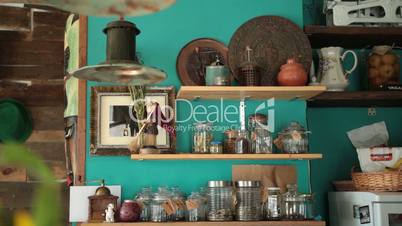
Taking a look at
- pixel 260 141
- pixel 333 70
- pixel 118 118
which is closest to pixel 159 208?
pixel 118 118

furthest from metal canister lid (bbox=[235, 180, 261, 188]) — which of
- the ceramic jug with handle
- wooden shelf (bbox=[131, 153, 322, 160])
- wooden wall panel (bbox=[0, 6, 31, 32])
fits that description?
wooden wall panel (bbox=[0, 6, 31, 32])

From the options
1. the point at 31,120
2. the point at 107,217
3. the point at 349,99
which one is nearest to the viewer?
the point at 107,217

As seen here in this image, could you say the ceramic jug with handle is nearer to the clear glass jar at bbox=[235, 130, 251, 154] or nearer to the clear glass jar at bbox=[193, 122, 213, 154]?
the clear glass jar at bbox=[235, 130, 251, 154]

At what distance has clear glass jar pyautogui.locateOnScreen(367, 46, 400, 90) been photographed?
2844mm

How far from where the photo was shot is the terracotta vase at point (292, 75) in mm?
2576

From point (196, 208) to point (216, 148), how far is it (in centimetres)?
33

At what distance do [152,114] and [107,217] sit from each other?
57cm

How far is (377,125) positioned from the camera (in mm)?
2781

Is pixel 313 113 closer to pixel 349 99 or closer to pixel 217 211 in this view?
pixel 349 99

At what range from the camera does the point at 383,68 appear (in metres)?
2.85

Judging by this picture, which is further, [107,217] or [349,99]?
[349,99]

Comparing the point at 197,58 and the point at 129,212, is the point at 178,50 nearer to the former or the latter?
the point at 197,58

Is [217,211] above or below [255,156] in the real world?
below

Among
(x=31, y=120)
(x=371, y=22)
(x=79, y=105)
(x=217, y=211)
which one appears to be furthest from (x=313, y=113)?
(x=31, y=120)
